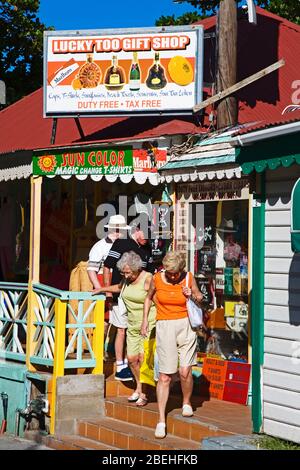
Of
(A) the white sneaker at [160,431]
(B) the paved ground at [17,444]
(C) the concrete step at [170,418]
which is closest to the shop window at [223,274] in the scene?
(C) the concrete step at [170,418]

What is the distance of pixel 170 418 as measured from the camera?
9703 mm

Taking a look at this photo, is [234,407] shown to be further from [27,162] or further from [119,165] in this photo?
[27,162]

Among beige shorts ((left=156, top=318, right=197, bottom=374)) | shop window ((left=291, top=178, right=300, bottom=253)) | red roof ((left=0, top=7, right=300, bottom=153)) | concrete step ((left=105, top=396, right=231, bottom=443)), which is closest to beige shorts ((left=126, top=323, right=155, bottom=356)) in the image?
concrete step ((left=105, top=396, right=231, bottom=443))

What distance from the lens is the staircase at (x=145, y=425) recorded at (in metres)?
9.23

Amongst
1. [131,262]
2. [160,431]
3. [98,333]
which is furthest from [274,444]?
[98,333]

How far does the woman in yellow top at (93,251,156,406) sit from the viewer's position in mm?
10500

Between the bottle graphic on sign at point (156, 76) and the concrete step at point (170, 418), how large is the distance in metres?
4.47

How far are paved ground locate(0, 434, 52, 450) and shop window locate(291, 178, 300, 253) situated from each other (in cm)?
418

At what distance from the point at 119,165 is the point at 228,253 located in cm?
178

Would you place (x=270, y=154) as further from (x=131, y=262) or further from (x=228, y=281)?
(x=228, y=281)

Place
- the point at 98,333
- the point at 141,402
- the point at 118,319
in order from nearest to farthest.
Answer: the point at 141,402, the point at 98,333, the point at 118,319

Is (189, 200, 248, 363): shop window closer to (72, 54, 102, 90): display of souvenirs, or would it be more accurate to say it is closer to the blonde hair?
the blonde hair

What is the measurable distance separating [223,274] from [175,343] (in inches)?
86.1

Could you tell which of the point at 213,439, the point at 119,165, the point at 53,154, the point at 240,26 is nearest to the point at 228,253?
the point at 119,165
